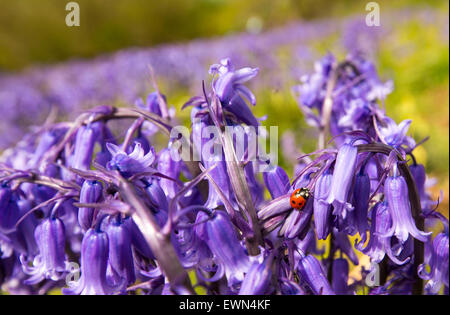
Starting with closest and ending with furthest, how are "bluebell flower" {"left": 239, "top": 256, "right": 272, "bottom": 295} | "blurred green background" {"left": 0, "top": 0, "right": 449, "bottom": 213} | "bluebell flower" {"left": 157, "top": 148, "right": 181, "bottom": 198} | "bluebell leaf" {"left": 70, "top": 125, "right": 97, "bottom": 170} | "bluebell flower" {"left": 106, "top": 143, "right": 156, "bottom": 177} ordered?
1. "bluebell flower" {"left": 239, "top": 256, "right": 272, "bottom": 295}
2. "bluebell flower" {"left": 106, "top": 143, "right": 156, "bottom": 177}
3. "bluebell flower" {"left": 157, "top": 148, "right": 181, "bottom": 198}
4. "bluebell leaf" {"left": 70, "top": 125, "right": 97, "bottom": 170}
5. "blurred green background" {"left": 0, "top": 0, "right": 449, "bottom": 213}

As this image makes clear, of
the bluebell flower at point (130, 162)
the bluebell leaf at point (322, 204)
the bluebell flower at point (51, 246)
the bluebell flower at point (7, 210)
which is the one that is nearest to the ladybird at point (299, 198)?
the bluebell leaf at point (322, 204)

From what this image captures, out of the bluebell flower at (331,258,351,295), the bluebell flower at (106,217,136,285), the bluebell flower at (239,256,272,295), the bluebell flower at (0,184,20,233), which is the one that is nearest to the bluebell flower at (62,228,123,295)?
the bluebell flower at (106,217,136,285)

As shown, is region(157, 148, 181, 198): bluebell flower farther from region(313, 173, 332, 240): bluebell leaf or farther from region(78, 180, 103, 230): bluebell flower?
region(313, 173, 332, 240): bluebell leaf

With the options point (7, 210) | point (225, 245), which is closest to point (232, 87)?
point (225, 245)

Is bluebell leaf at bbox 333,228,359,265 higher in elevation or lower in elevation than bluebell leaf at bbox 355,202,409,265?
lower

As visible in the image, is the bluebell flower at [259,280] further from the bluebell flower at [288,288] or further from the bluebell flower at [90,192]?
the bluebell flower at [90,192]
